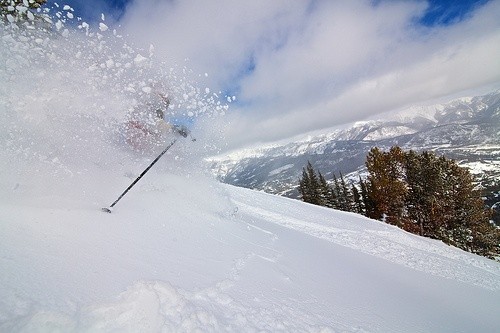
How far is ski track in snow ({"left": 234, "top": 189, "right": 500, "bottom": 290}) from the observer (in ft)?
39.1

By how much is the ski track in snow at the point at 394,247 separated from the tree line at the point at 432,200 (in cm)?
1975

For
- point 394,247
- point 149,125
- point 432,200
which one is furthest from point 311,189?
point 149,125

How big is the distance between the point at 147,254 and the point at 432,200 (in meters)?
37.6

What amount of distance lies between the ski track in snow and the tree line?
64.8ft

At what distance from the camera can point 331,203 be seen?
180 feet

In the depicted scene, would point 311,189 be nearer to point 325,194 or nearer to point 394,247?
point 325,194

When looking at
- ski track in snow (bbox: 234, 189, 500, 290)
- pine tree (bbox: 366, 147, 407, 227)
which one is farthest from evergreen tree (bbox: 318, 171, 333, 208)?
ski track in snow (bbox: 234, 189, 500, 290)

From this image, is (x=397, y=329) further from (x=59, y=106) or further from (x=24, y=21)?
(x=24, y=21)

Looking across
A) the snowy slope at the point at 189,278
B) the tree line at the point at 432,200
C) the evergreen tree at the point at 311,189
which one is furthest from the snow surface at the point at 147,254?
the evergreen tree at the point at 311,189

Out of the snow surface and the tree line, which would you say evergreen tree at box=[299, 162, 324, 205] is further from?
the snow surface

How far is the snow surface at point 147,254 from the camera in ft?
10.5

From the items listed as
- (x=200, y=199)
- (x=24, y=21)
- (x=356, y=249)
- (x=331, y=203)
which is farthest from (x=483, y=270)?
(x=331, y=203)

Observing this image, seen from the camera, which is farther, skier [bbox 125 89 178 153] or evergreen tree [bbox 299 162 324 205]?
evergreen tree [bbox 299 162 324 205]

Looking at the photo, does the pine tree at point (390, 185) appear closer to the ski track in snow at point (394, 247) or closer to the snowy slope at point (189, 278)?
the ski track in snow at point (394, 247)
